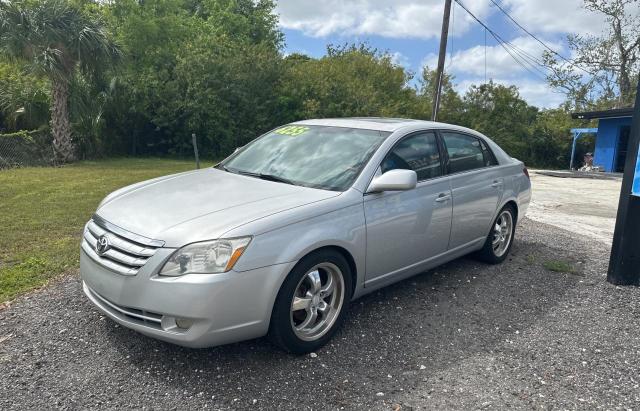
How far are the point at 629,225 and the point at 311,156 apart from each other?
3.35m

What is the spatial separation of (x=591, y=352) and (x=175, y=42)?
83.5 feet

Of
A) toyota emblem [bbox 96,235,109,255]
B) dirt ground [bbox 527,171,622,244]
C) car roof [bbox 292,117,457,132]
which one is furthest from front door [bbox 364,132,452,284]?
dirt ground [bbox 527,171,622,244]

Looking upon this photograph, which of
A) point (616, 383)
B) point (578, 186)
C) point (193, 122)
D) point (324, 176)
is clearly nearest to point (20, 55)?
point (193, 122)

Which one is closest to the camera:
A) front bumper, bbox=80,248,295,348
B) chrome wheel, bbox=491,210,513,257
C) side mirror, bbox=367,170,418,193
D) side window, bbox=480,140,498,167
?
front bumper, bbox=80,248,295,348

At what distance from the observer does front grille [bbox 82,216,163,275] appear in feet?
9.65

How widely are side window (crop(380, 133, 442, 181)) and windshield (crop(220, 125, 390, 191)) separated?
6.7 inches

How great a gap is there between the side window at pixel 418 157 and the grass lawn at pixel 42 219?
10.9 feet

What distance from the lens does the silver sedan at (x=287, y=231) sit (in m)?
2.90

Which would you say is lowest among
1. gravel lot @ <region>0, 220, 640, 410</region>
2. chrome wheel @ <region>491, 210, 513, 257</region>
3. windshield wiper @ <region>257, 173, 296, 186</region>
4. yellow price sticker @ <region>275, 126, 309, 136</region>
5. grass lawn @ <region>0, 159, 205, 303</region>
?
gravel lot @ <region>0, 220, 640, 410</region>

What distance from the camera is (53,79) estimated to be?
51.5 feet

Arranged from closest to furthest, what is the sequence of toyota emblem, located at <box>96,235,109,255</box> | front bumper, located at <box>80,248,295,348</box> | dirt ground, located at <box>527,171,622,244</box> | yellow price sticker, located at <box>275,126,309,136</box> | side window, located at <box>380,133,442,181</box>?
1. front bumper, located at <box>80,248,295,348</box>
2. toyota emblem, located at <box>96,235,109,255</box>
3. side window, located at <box>380,133,442,181</box>
4. yellow price sticker, located at <box>275,126,309,136</box>
5. dirt ground, located at <box>527,171,622,244</box>

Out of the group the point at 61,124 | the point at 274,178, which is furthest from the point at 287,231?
the point at 61,124

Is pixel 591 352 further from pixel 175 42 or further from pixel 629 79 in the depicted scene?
pixel 629 79

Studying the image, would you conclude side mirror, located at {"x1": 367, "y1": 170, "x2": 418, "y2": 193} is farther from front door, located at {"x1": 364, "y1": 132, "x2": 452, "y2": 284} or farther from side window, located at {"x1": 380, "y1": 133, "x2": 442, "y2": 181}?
side window, located at {"x1": 380, "y1": 133, "x2": 442, "y2": 181}
